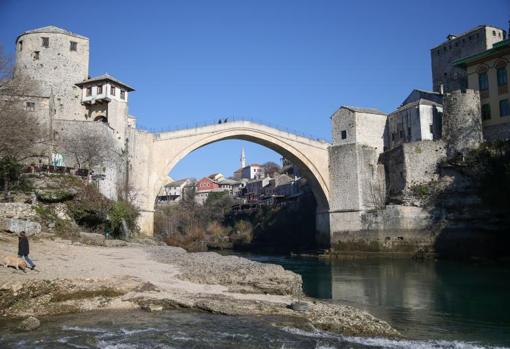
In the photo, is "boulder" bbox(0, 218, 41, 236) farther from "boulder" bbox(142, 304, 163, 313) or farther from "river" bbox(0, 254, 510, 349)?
"boulder" bbox(142, 304, 163, 313)

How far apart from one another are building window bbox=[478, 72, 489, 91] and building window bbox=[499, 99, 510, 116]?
4.72 feet

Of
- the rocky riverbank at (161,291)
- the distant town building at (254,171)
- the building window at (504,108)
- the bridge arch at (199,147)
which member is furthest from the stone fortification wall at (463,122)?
the distant town building at (254,171)

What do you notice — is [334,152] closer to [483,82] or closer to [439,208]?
[439,208]

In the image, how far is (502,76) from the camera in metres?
29.8

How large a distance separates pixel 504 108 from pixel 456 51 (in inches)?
614

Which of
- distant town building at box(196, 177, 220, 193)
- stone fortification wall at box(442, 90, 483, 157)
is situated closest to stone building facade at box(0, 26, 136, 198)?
stone fortification wall at box(442, 90, 483, 157)

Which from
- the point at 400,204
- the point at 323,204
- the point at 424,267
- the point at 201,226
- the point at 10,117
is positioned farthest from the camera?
the point at 201,226

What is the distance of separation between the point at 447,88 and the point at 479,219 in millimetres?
20068

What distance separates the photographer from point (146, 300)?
9398mm

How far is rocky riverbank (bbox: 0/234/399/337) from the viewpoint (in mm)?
8656

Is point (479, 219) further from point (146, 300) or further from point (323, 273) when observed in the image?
point (146, 300)

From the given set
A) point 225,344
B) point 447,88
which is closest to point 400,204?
point 447,88

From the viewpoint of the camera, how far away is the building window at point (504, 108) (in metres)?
29.8

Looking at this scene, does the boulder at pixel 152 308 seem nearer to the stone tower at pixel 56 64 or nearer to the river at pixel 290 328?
the river at pixel 290 328
